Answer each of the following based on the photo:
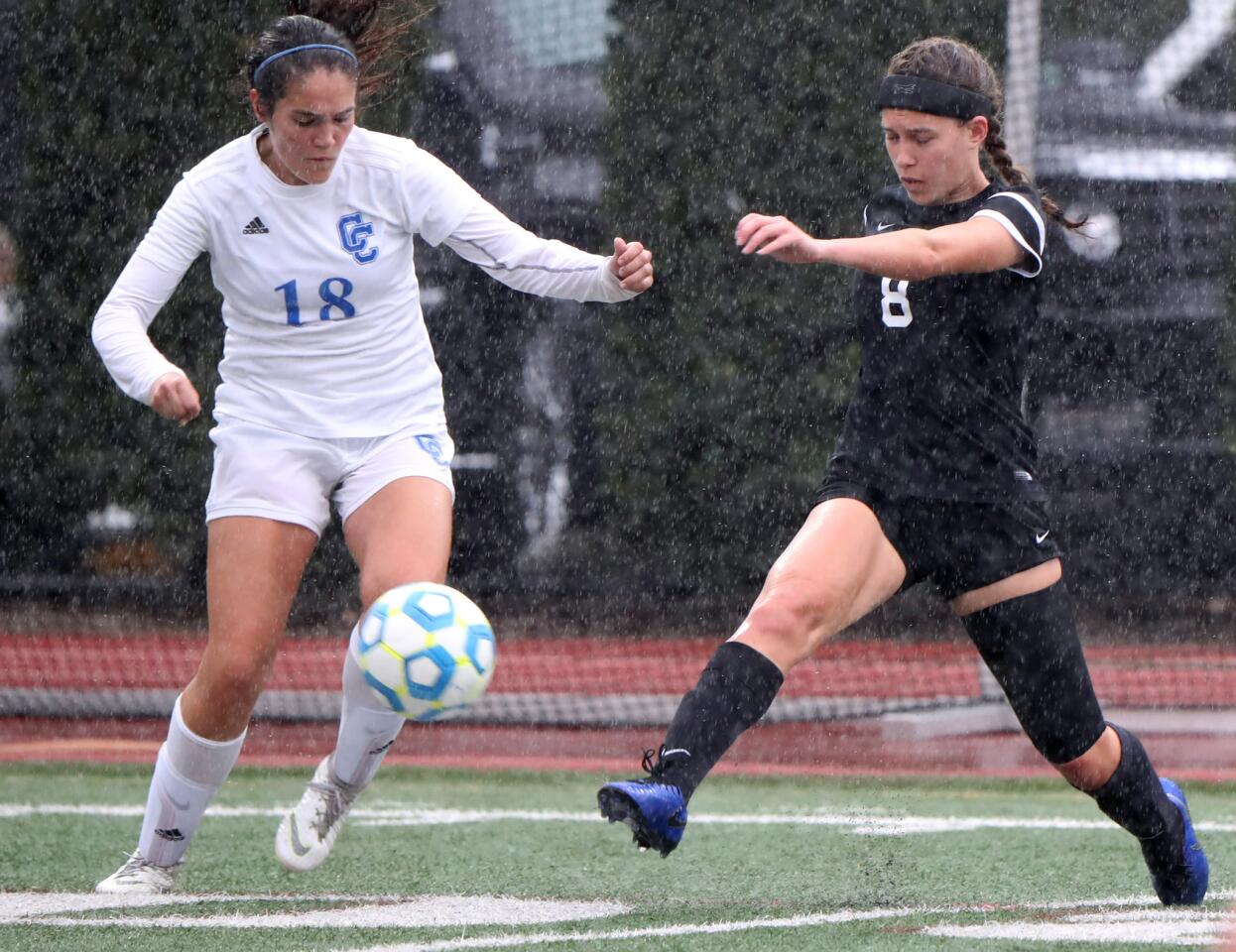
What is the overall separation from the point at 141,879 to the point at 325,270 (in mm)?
1531

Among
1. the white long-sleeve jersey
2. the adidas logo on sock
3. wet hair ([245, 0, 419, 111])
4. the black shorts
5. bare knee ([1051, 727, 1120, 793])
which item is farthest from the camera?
the adidas logo on sock

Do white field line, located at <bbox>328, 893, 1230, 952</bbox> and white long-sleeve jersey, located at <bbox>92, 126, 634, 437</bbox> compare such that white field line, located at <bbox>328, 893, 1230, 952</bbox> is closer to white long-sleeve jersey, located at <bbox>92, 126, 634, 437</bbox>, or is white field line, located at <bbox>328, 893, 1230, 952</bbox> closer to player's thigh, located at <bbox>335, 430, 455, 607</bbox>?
player's thigh, located at <bbox>335, 430, 455, 607</bbox>

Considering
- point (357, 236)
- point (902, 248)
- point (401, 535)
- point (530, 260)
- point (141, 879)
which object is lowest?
point (141, 879)

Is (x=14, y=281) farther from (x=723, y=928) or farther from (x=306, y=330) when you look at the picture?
(x=723, y=928)

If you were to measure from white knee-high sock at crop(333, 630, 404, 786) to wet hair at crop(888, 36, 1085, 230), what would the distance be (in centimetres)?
182

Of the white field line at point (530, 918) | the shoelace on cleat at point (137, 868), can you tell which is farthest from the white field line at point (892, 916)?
the shoelace on cleat at point (137, 868)

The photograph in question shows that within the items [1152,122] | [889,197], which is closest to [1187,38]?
[1152,122]

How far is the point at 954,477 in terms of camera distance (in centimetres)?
429

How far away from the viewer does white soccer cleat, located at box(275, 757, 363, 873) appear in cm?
473

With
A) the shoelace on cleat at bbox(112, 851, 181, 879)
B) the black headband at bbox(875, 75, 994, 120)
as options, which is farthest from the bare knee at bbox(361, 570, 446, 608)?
the black headband at bbox(875, 75, 994, 120)

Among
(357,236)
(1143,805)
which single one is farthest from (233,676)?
(1143,805)

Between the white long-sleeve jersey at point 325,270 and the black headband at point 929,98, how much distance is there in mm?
763

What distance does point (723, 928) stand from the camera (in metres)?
A: 4.31

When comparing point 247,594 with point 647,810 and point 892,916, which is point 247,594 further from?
point 892,916
